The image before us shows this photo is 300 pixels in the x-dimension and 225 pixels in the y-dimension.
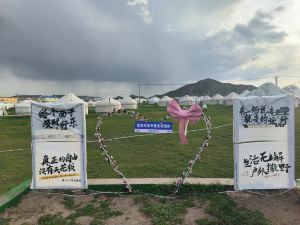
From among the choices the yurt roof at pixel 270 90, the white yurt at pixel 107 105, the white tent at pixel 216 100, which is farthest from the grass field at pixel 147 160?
the white tent at pixel 216 100

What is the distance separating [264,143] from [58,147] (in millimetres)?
3675

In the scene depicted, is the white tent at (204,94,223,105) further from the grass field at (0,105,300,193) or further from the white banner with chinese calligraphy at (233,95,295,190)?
the white banner with chinese calligraphy at (233,95,295,190)

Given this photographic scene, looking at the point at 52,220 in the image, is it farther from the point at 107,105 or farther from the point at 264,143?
the point at 107,105

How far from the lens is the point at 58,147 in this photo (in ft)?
19.1

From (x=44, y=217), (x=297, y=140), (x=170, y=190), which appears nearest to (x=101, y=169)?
(x=170, y=190)

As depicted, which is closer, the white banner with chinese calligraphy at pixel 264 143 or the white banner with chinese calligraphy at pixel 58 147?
the white banner with chinese calligraphy at pixel 264 143

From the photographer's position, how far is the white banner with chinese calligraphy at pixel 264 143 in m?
5.57

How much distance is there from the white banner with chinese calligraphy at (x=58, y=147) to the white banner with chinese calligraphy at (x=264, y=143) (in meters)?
2.79

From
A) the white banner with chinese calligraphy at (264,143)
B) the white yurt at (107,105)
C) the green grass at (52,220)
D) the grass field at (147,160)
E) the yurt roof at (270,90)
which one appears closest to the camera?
the green grass at (52,220)

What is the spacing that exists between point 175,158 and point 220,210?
13.8ft

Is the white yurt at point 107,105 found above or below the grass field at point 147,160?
above

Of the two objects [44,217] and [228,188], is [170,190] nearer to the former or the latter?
[228,188]

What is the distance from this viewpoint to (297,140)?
12133 mm

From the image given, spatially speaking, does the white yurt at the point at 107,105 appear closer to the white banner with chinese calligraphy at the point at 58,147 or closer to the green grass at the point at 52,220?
the white banner with chinese calligraphy at the point at 58,147
